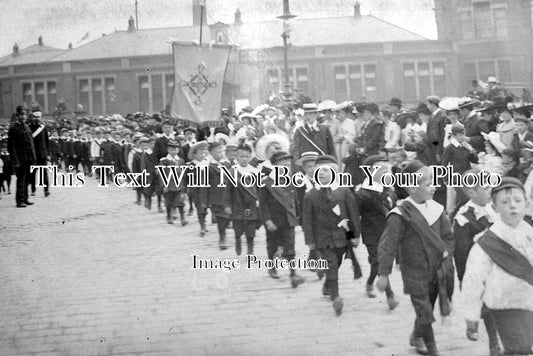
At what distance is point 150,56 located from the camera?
17391 millimetres

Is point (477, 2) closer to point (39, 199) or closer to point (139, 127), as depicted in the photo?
point (139, 127)

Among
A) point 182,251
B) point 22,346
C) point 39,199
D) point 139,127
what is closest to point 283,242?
point 182,251

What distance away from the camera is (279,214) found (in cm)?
552

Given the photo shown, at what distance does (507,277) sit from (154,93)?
2163 cm

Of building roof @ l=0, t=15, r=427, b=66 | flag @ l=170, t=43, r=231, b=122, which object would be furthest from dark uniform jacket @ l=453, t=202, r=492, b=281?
building roof @ l=0, t=15, r=427, b=66

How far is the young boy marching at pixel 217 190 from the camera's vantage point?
6617 mm

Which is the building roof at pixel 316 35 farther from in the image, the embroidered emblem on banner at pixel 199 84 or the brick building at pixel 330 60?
the embroidered emblem on banner at pixel 199 84

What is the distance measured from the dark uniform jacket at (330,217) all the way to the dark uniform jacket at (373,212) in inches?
7.3

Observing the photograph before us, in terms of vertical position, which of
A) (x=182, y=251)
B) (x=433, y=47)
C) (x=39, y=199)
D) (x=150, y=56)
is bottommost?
Result: (x=182, y=251)

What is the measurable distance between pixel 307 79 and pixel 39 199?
60.9 feet

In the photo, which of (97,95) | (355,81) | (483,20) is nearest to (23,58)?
(97,95)

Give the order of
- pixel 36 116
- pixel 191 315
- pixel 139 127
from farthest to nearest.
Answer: pixel 139 127 → pixel 36 116 → pixel 191 315

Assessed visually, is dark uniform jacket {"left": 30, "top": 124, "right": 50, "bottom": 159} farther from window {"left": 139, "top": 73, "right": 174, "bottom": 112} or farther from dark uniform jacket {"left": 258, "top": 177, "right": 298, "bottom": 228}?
window {"left": 139, "top": 73, "right": 174, "bottom": 112}

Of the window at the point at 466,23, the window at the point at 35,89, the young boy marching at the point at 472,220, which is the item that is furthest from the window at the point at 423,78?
the young boy marching at the point at 472,220
